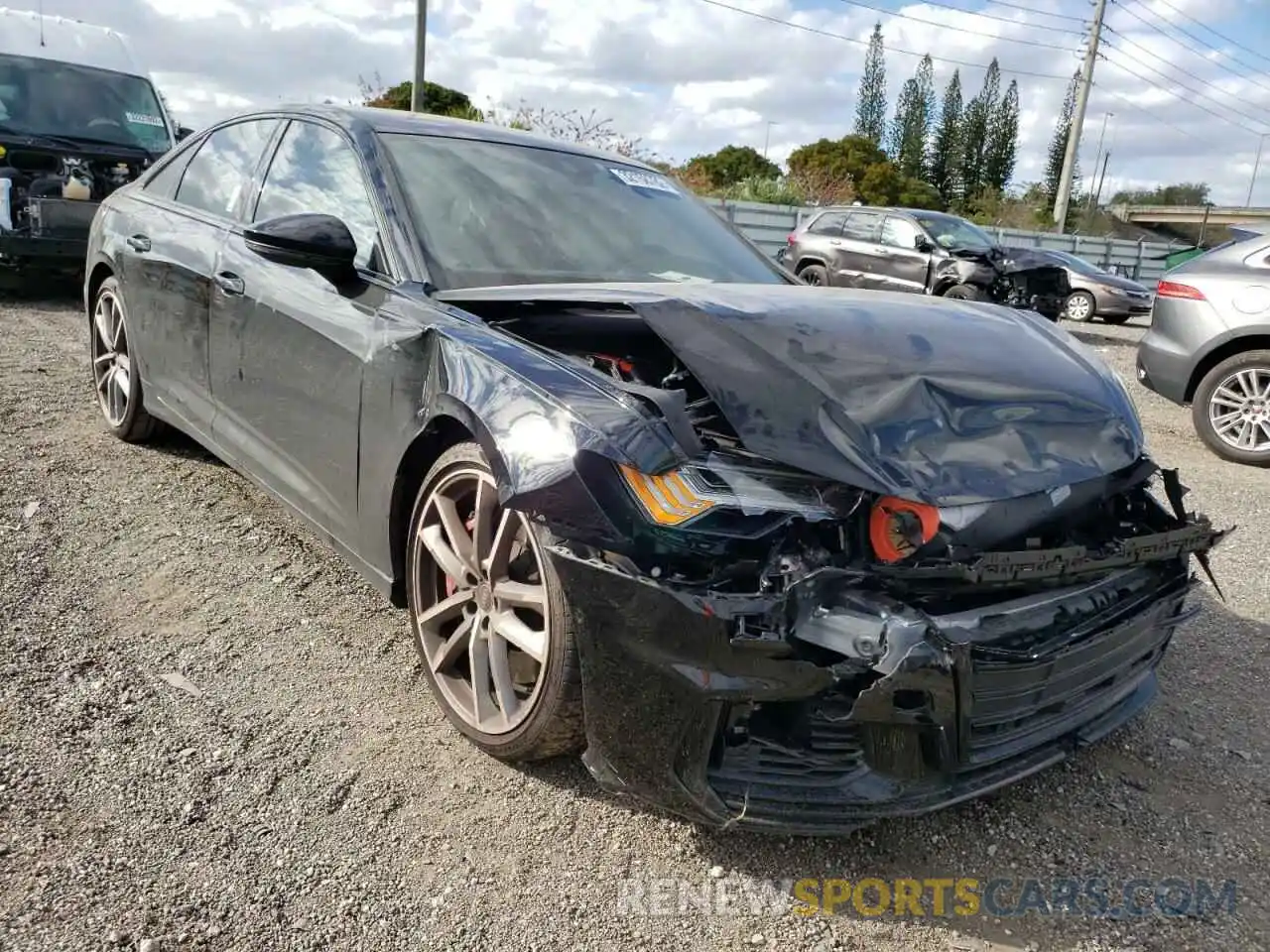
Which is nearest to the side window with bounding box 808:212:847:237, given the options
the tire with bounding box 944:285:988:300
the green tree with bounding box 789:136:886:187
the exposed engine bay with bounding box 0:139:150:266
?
the tire with bounding box 944:285:988:300

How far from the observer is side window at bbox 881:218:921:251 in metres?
13.1

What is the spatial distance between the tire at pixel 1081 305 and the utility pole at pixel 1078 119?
53.4 feet

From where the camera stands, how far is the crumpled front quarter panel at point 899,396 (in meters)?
2.08

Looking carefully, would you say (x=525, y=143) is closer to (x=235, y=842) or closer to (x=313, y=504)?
(x=313, y=504)

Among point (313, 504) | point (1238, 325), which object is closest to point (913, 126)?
point (1238, 325)

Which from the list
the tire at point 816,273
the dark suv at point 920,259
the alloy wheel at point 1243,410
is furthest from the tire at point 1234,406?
the tire at point 816,273

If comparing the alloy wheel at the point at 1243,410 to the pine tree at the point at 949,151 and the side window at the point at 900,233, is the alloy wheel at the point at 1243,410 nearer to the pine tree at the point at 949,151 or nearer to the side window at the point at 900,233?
the side window at the point at 900,233

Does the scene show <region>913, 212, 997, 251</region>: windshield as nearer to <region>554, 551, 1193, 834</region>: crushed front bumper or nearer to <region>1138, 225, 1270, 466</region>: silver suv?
<region>1138, 225, 1270, 466</region>: silver suv

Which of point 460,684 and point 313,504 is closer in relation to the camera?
point 460,684

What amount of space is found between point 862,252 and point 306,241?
1187 cm

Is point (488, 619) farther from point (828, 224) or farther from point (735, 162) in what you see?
point (735, 162)

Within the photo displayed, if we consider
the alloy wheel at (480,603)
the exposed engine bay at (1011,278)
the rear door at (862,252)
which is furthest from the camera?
the rear door at (862,252)

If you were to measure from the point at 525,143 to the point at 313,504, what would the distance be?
1518 mm

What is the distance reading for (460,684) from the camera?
259 cm
